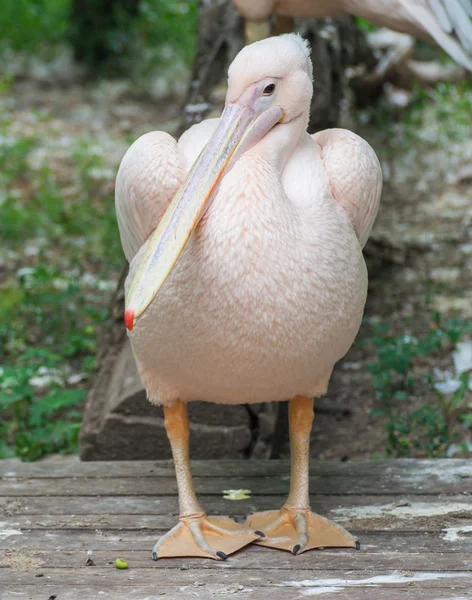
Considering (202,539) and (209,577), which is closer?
(209,577)

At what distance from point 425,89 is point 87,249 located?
3.93 meters

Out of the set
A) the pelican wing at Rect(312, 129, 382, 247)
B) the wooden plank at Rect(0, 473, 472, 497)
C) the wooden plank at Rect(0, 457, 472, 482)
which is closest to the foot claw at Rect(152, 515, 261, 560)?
the wooden plank at Rect(0, 473, 472, 497)

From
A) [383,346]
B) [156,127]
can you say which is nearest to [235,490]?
[383,346]

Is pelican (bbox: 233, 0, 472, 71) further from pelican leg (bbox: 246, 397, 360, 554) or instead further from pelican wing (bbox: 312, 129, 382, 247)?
pelican leg (bbox: 246, 397, 360, 554)

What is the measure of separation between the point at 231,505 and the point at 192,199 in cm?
116

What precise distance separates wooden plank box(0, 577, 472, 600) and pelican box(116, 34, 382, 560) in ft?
0.62

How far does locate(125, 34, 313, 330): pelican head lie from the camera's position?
2371 millimetres

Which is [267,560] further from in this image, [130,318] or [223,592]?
[130,318]

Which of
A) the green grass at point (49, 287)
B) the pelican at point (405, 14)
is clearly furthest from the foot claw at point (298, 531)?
the pelican at point (405, 14)

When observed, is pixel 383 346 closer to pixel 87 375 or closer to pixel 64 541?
pixel 87 375

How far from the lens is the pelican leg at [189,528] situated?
9.00 ft

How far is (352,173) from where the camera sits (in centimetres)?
274

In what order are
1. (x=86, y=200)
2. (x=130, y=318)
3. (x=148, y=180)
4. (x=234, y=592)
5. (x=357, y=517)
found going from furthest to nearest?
(x=86, y=200) < (x=357, y=517) < (x=148, y=180) < (x=234, y=592) < (x=130, y=318)

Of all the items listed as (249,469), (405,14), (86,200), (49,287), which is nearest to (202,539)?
(249,469)
